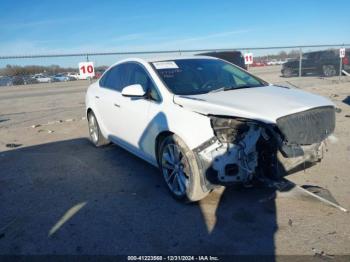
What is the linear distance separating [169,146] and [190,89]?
794 millimetres

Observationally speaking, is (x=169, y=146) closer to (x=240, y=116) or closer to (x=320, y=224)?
(x=240, y=116)

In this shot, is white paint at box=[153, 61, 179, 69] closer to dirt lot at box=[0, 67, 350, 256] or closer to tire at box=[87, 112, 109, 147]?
dirt lot at box=[0, 67, 350, 256]

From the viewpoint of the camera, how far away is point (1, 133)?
360 inches

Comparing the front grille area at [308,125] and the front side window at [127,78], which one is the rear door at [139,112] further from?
the front grille area at [308,125]

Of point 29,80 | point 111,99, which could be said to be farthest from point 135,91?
point 29,80

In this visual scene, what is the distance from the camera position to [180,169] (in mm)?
4035

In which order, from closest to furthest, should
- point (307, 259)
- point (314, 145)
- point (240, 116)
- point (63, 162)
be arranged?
1. point (307, 259)
2. point (240, 116)
3. point (314, 145)
4. point (63, 162)

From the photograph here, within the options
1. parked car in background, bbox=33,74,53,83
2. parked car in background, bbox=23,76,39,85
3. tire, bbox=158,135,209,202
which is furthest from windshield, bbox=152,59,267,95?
parked car in background, bbox=33,74,53,83

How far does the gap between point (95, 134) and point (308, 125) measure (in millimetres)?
4495

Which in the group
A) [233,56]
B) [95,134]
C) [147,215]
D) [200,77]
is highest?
[233,56]

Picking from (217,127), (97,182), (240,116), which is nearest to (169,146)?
(217,127)

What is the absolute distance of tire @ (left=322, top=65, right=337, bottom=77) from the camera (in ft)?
76.7

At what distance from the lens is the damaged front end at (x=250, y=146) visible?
11.3 ft

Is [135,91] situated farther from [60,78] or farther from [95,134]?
[60,78]
